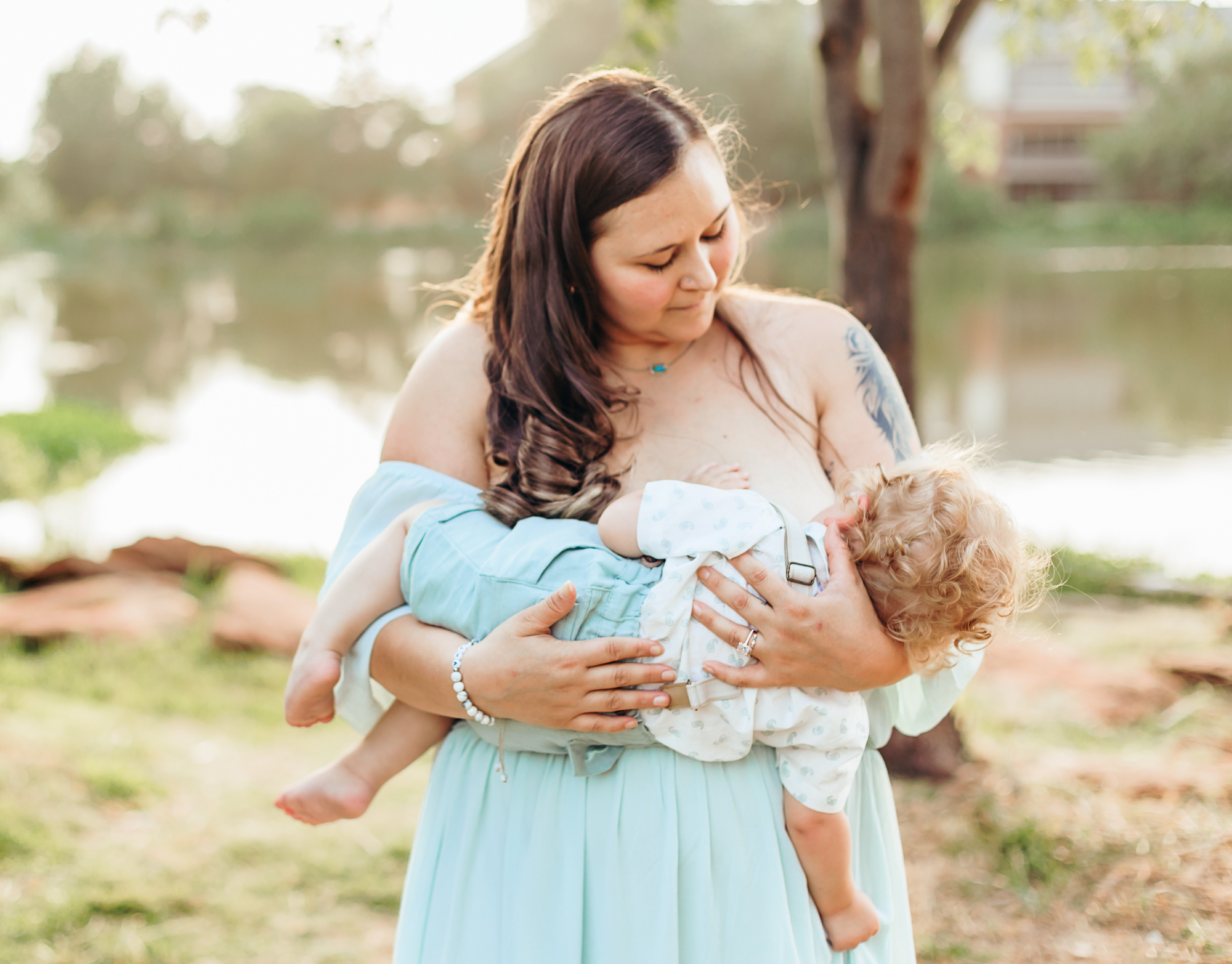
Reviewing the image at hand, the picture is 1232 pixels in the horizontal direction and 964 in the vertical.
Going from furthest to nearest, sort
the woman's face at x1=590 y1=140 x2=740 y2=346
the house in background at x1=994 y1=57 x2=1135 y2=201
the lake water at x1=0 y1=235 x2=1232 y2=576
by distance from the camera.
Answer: the house in background at x1=994 y1=57 x2=1135 y2=201, the lake water at x1=0 y1=235 x2=1232 y2=576, the woman's face at x1=590 y1=140 x2=740 y2=346

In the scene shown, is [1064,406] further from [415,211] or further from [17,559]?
[415,211]

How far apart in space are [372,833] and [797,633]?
2.53 metres

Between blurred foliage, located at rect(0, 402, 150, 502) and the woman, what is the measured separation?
324 inches

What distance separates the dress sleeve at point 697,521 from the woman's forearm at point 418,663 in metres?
0.34

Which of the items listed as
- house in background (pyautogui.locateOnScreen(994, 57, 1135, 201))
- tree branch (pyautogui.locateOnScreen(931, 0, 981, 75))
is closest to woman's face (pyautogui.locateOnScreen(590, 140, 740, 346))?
tree branch (pyautogui.locateOnScreen(931, 0, 981, 75))

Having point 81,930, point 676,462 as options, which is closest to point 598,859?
point 676,462

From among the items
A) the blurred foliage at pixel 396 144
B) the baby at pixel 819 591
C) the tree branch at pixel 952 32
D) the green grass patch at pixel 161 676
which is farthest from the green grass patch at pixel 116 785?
the blurred foliage at pixel 396 144

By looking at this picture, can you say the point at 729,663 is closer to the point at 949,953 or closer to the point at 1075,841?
the point at 949,953

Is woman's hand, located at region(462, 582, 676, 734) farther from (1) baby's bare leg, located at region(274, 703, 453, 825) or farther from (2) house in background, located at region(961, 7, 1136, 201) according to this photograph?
(2) house in background, located at region(961, 7, 1136, 201)

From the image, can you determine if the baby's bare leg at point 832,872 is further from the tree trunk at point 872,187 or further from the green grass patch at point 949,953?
the tree trunk at point 872,187

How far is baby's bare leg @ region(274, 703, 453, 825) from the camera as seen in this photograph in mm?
1700

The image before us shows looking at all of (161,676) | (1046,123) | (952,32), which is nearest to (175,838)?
(161,676)

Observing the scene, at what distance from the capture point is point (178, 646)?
5.21 m

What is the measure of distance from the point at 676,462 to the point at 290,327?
2648 centimetres
